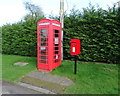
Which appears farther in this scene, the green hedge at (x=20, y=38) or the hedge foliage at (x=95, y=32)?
the green hedge at (x=20, y=38)

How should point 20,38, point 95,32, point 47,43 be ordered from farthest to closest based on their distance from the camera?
point 20,38 → point 95,32 → point 47,43

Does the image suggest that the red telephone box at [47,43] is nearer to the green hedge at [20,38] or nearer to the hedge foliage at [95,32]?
the hedge foliage at [95,32]

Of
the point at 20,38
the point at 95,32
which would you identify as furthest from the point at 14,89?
the point at 20,38

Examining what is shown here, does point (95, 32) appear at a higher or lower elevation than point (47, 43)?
higher

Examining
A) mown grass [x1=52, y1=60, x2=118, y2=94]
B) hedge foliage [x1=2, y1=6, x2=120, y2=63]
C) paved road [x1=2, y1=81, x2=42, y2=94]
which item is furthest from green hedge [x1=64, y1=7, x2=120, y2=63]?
paved road [x1=2, y1=81, x2=42, y2=94]

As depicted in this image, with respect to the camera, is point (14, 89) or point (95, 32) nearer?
point (14, 89)

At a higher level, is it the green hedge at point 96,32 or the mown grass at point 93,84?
the green hedge at point 96,32

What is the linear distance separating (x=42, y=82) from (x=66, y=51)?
117 inches

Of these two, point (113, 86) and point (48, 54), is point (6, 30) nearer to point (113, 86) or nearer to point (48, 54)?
point (48, 54)

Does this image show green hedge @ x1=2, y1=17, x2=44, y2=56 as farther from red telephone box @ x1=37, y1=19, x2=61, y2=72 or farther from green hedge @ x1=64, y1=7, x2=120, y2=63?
green hedge @ x1=64, y1=7, x2=120, y2=63

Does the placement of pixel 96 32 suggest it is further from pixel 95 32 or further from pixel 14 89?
pixel 14 89

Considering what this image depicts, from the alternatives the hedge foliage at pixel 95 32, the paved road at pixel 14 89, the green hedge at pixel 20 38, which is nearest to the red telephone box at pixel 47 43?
the hedge foliage at pixel 95 32

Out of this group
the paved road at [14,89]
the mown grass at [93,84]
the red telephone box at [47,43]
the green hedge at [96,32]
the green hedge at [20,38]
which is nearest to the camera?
the mown grass at [93,84]

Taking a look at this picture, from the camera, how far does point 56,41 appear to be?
502cm
